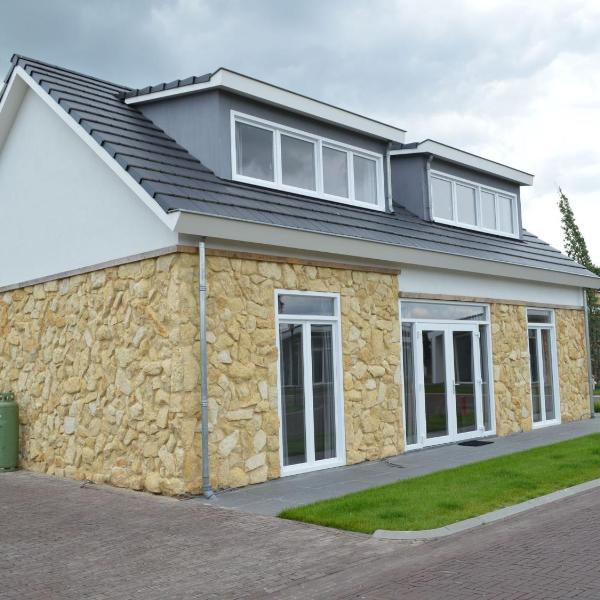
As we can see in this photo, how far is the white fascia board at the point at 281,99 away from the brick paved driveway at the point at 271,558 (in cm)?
657

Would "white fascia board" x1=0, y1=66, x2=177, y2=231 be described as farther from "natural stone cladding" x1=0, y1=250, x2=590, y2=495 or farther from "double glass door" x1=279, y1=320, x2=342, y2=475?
"double glass door" x1=279, y1=320, x2=342, y2=475

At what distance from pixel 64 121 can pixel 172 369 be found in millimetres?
4727

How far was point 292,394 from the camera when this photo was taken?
11.6m

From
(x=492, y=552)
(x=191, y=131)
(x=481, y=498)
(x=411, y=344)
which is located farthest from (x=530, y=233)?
(x=492, y=552)

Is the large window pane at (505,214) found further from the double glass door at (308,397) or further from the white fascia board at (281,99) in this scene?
the double glass door at (308,397)

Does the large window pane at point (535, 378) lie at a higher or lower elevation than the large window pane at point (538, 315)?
lower

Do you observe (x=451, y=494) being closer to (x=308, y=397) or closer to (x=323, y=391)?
(x=308, y=397)

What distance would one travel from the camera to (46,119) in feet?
43.3

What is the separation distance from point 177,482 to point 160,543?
2.08 meters

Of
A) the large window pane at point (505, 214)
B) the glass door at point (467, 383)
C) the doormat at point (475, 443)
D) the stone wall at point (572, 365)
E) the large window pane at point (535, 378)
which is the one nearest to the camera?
the doormat at point (475, 443)

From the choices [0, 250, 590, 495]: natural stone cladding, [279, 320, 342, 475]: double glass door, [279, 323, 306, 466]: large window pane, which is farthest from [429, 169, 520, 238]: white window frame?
[279, 323, 306, 466]: large window pane

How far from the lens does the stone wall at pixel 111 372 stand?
1019 cm

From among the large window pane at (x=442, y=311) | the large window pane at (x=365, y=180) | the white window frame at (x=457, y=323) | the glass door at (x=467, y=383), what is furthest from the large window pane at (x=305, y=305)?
the glass door at (x=467, y=383)

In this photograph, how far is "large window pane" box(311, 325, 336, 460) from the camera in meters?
12.0
